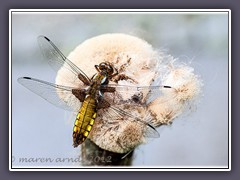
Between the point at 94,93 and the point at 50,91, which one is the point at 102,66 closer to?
the point at 94,93

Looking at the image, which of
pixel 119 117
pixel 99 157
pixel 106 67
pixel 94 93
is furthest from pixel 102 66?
pixel 99 157

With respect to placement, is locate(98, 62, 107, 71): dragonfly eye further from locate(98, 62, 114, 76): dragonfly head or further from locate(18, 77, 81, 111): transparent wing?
locate(18, 77, 81, 111): transparent wing

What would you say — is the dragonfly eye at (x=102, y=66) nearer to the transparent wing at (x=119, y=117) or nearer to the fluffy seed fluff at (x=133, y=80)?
the fluffy seed fluff at (x=133, y=80)

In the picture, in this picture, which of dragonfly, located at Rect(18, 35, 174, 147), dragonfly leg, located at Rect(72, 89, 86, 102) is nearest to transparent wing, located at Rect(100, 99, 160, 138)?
dragonfly, located at Rect(18, 35, 174, 147)

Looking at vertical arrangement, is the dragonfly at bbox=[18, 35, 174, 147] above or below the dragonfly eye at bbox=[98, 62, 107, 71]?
below

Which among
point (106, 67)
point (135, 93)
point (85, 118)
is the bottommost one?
point (85, 118)

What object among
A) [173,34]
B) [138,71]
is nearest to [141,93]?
[138,71]

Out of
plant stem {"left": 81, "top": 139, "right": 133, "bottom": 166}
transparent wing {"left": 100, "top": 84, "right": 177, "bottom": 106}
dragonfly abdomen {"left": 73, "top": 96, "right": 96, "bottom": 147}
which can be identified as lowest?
plant stem {"left": 81, "top": 139, "right": 133, "bottom": 166}
